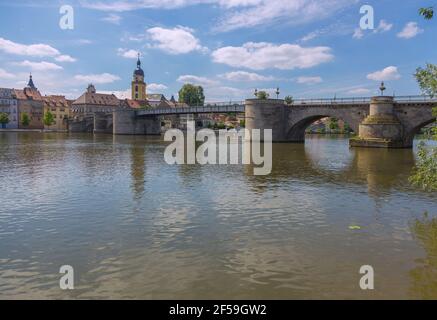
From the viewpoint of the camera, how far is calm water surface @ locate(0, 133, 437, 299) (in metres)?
9.32

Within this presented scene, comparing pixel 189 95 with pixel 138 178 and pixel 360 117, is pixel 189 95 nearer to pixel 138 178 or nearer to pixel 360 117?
pixel 360 117

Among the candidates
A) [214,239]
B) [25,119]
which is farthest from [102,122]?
[214,239]

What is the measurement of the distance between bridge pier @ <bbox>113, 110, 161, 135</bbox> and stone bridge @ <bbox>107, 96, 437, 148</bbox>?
31686mm

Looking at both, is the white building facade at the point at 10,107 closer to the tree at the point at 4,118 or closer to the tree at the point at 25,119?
the tree at the point at 4,118

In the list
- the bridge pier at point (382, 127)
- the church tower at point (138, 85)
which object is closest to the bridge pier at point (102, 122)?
the church tower at point (138, 85)

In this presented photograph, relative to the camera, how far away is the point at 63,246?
11.9 m

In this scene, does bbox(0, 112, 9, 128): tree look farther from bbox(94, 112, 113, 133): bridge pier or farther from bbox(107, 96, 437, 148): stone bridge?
bbox(107, 96, 437, 148): stone bridge

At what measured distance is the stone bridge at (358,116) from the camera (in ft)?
176

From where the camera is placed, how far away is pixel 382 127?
178ft

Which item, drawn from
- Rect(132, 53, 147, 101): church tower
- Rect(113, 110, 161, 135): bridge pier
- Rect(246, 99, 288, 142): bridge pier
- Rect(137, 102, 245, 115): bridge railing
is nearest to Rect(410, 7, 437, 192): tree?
Rect(246, 99, 288, 142): bridge pier

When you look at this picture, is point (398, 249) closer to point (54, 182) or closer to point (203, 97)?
point (54, 182)

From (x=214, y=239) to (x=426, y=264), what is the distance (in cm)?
594

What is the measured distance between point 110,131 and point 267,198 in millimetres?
113244
